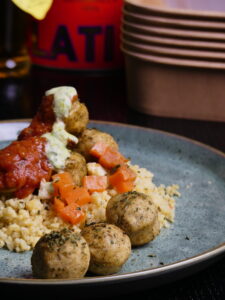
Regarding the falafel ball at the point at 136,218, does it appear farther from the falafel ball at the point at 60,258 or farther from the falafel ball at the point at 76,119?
the falafel ball at the point at 76,119

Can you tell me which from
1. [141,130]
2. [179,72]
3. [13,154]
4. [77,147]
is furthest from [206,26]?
[13,154]

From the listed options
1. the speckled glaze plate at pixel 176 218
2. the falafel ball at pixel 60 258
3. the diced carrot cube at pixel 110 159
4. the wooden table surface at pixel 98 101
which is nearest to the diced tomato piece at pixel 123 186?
the diced carrot cube at pixel 110 159

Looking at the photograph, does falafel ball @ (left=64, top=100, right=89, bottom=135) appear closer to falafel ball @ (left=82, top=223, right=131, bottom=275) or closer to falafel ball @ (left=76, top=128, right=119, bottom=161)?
falafel ball @ (left=76, top=128, right=119, bottom=161)

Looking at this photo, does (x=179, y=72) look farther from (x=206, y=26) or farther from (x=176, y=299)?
(x=176, y=299)

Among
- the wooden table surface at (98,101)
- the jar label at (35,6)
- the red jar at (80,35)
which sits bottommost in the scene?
the wooden table surface at (98,101)

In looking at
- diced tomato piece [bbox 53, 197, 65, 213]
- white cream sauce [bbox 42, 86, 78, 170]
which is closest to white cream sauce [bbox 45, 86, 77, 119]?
white cream sauce [bbox 42, 86, 78, 170]
